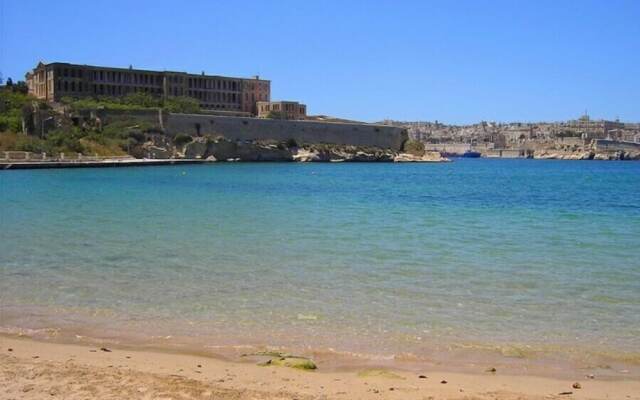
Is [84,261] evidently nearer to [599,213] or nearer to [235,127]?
[599,213]

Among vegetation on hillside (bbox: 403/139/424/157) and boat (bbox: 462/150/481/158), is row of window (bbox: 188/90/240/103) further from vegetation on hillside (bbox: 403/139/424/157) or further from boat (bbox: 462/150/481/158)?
boat (bbox: 462/150/481/158)

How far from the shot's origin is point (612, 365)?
574cm

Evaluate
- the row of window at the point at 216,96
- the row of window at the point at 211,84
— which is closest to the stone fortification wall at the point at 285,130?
the row of window at the point at 216,96

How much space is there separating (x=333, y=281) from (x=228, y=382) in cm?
432

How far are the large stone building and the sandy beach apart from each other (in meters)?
71.1

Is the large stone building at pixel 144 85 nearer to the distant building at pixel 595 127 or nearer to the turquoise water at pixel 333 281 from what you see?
the turquoise water at pixel 333 281

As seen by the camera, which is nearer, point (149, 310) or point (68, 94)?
point (149, 310)

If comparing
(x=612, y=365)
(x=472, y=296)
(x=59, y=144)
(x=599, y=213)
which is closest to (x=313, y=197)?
(x=599, y=213)

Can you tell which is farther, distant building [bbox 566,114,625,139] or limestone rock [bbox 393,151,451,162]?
distant building [bbox 566,114,625,139]

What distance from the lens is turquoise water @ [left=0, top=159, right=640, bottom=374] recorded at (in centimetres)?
662

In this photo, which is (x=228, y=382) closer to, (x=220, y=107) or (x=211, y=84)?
(x=211, y=84)

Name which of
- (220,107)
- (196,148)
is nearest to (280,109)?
(220,107)

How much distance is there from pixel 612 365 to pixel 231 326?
11.4 feet

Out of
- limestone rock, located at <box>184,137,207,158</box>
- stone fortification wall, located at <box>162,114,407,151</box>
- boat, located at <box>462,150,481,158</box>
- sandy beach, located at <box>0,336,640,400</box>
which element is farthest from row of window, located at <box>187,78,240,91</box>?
sandy beach, located at <box>0,336,640,400</box>
